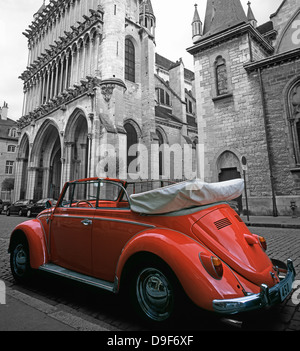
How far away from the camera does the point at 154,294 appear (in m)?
2.03

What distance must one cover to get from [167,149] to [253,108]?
1151cm

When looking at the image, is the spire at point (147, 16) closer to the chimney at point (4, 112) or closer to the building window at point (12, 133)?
the building window at point (12, 133)

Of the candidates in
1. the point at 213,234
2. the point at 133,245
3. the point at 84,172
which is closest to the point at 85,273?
the point at 133,245

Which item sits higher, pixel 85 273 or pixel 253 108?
pixel 253 108

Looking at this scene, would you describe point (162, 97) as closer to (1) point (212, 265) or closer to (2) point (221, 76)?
(2) point (221, 76)

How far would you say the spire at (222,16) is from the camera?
14258mm

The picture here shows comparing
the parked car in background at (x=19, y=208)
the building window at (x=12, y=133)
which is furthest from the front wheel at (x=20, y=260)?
the building window at (x=12, y=133)

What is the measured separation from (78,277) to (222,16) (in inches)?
692

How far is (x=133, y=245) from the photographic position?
2104 millimetres

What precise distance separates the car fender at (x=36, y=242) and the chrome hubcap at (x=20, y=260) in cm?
23

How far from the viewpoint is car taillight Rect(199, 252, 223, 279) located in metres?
1.78

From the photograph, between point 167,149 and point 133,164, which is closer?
point 133,164
